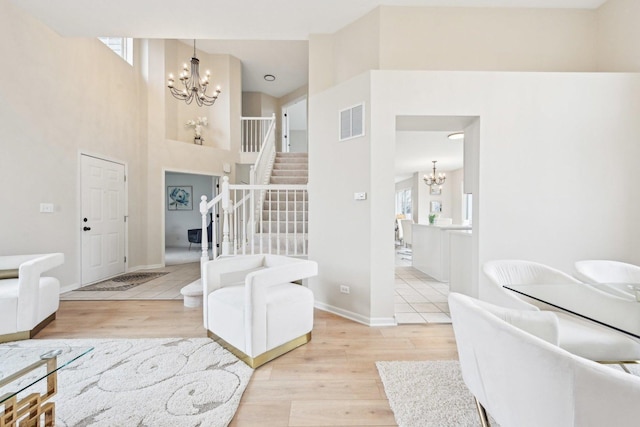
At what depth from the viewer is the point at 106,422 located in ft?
4.79

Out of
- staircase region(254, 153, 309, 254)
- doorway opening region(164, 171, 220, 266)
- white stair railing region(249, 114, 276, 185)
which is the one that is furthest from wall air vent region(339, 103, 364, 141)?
doorway opening region(164, 171, 220, 266)

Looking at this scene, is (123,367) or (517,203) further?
(517,203)

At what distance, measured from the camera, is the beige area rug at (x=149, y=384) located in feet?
4.91

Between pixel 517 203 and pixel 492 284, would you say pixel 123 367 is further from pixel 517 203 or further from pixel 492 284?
pixel 517 203

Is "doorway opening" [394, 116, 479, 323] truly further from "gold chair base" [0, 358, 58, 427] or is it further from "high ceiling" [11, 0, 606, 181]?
"gold chair base" [0, 358, 58, 427]

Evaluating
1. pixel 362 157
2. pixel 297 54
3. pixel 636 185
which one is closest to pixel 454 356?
pixel 362 157

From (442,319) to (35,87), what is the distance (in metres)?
5.57

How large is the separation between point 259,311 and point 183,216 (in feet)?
26.0

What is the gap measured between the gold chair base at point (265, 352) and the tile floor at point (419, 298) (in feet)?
3.77

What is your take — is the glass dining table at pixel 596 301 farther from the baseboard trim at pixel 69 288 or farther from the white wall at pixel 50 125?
the baseboard trim at pixel 69 288

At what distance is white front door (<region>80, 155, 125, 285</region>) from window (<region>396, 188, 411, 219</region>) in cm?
992

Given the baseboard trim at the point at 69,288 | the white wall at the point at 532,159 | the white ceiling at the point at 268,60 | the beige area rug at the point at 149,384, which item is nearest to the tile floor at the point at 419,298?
the white wall at the point at 532,159

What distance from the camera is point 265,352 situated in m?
2.03

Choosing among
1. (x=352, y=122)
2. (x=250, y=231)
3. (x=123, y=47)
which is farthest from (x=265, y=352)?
(x=123, y=47)
